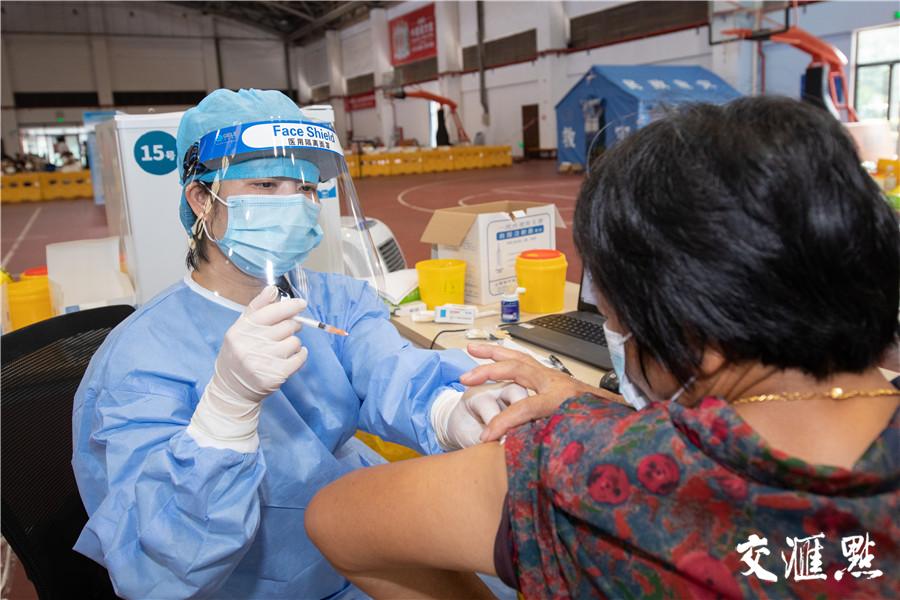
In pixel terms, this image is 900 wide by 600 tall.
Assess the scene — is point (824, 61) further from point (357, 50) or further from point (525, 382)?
point (357, 50)

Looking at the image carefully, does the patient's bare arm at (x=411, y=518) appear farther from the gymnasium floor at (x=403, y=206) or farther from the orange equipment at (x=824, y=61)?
the orange equipment at (x=824, y=61)

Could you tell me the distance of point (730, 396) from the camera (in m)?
0.69

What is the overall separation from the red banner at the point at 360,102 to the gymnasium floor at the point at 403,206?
28.3 feet

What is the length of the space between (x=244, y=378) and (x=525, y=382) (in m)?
0.46

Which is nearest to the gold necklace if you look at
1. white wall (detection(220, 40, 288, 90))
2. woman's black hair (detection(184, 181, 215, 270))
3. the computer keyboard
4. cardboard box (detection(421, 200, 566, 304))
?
woman's black hair (detection(184, 181, 215, 270))

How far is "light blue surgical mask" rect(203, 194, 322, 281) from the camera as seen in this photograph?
1229mm

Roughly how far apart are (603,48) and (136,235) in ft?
46.4

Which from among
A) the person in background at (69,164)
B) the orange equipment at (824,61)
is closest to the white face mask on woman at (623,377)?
the orange equipment at (824,61)

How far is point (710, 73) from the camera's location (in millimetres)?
11773

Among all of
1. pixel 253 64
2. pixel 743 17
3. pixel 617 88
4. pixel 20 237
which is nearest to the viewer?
pixel 20 237

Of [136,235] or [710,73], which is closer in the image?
[136,235]

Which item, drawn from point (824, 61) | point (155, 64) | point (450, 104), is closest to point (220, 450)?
point (824, 61)

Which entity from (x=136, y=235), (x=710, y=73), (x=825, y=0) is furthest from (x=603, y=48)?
(x=136, y=235)

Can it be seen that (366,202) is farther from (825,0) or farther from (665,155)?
(665,155)
